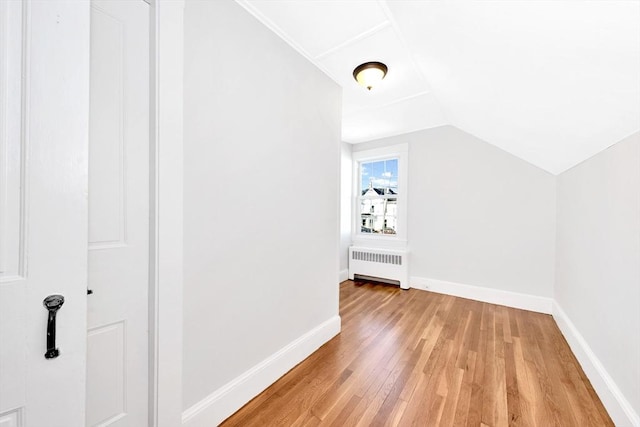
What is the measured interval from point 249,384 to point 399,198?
132 inches

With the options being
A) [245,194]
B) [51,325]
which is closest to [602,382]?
[245,194]

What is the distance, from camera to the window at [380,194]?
4.05 m

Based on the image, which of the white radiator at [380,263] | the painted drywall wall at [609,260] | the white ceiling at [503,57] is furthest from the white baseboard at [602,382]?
the white radiator at [380,263]

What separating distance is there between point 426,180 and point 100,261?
3.86m

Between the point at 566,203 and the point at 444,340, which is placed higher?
the point at 566,203

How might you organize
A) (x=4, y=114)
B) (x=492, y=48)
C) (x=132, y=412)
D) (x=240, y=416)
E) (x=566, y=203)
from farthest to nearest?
(x=566, y=203) → (x=240, y=416) → (x=492, y=48) → (x=132, y=412) → (x=4, y=114)

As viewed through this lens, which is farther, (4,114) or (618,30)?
(618,30)

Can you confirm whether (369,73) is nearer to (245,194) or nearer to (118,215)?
(245,194)

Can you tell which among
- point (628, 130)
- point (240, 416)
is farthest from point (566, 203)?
point (240, 416)

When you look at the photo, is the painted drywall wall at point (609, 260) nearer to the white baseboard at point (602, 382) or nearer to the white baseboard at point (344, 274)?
the white baseboard at point (602, 382)

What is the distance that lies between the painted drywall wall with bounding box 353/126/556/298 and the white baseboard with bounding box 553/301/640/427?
88 cm

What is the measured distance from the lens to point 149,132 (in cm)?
114

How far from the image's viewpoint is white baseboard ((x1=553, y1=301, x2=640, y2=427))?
1.30 metres

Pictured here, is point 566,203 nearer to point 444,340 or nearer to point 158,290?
point 444,340
